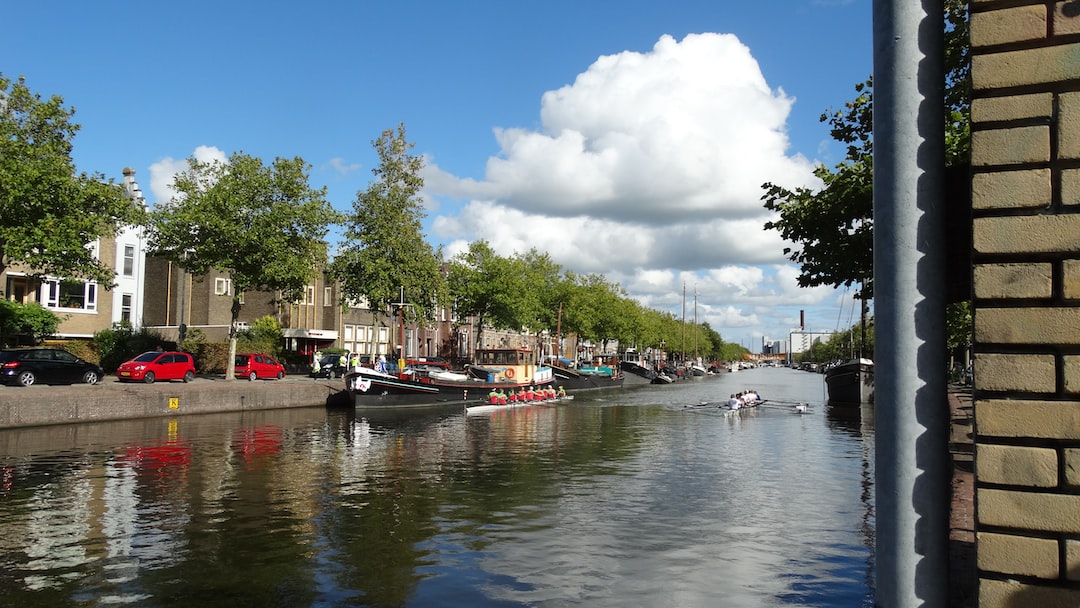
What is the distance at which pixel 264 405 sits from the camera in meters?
36.9

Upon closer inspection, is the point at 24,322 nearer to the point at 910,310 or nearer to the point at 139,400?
the point at 139,400

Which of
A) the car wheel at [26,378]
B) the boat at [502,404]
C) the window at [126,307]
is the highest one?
the window at [126,307]

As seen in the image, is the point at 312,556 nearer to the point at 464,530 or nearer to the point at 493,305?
the point at 464,530

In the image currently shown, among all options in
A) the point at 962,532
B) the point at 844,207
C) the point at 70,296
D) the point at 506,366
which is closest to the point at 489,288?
the point at 506,366

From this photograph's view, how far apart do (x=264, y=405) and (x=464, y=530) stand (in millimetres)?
26960

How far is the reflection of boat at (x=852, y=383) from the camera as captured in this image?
154 ft

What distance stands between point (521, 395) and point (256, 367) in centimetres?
1556

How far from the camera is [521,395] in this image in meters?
46.7

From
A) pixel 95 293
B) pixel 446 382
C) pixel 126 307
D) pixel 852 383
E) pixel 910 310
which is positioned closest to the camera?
pixel 910 310

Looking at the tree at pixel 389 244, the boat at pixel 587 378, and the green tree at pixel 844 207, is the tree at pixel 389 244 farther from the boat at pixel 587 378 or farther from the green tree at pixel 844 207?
the green tree at pixel 844 207

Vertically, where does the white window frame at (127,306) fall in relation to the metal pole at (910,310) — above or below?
above

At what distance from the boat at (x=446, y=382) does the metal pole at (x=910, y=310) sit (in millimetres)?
37131

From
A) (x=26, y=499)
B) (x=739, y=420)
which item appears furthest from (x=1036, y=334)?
(x=739, y=420)

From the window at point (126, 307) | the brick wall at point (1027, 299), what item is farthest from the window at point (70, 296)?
the brick wall at point (1027, 299)
